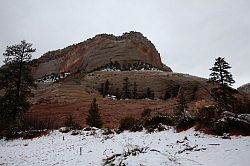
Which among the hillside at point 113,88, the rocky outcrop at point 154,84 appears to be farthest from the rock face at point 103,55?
the rocky outcrop at point 154,84

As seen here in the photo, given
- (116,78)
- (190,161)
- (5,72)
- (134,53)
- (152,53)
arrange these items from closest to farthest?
(190,161) → (5,72) → (116,78) → (134,53) → (152,53)

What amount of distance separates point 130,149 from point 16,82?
20027mm

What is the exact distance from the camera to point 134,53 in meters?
110

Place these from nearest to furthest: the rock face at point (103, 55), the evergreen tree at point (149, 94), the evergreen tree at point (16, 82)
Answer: the evergreen tree at point (16, 82) → the evergreen tree at point (149, 94) → the rock face at point (103, 55)

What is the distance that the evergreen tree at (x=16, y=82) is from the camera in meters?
28.2

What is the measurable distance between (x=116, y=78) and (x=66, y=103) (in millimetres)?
23648

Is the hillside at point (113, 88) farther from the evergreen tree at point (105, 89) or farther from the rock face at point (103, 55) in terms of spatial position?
the evergreen tree at point (105, 89)

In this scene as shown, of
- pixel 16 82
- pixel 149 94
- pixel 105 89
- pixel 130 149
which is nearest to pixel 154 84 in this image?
pixel 149 94

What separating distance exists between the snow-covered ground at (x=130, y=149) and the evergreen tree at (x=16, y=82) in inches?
225

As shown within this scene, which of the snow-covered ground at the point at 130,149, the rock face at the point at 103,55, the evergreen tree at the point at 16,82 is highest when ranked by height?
the rock face at the point at 103,55

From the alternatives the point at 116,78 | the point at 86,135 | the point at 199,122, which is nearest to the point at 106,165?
the point at 199,122

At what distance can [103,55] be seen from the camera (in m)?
112

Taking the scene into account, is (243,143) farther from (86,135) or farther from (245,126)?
(86,135)

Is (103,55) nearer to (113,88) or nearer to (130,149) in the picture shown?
(113,88)
